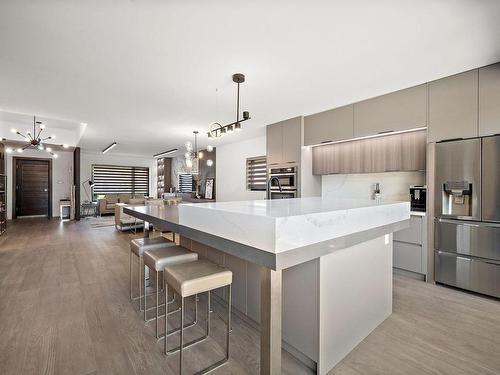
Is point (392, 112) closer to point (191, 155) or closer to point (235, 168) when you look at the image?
point (191, 155)

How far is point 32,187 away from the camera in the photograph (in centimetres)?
848

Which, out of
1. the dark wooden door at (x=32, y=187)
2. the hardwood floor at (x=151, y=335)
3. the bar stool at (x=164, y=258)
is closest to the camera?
the hardwood floor at (x=151, y=335)

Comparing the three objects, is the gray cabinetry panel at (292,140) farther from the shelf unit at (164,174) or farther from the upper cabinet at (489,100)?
the shelf unit at (164,174)

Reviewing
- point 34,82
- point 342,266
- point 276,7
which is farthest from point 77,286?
point 276,7

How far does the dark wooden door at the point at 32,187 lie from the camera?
27.1 ft

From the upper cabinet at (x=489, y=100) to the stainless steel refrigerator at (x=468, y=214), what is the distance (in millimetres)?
118

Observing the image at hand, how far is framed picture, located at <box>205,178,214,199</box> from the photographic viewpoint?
787 centimetres

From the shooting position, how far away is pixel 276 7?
1.75 meters

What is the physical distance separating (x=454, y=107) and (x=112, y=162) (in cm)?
1095

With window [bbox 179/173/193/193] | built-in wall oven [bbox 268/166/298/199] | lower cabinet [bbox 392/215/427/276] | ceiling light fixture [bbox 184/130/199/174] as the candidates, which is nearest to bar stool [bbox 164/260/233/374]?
lower cabinet [bbox 392/215/427/276]

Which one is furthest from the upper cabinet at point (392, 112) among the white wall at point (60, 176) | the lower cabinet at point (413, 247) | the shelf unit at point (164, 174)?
the white wall at point (60, 176)

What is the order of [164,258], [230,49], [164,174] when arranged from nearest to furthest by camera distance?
1. [164,258]
2. [230,49]
3. [164,174]

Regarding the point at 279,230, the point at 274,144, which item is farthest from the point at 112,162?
the point at 279,230

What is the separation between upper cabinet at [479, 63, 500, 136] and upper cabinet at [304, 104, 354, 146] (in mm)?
1440
